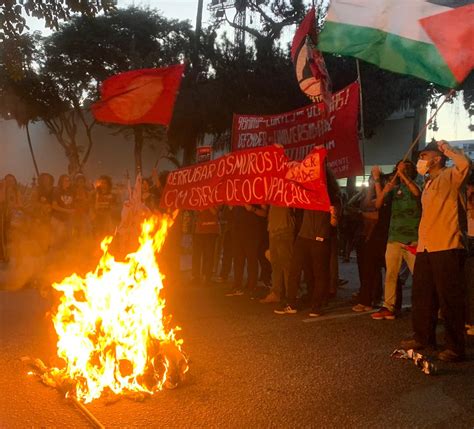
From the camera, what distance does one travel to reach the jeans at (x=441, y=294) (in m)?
5.28

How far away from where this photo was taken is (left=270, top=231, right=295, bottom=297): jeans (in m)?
8.02

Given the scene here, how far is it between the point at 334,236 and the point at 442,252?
9.09 ft

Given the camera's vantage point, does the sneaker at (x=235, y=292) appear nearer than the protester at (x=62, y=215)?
Yes

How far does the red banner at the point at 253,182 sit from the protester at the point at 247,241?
2.60 ft

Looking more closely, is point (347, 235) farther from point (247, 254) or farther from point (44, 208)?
point (44, 208)

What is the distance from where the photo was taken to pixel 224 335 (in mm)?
6242

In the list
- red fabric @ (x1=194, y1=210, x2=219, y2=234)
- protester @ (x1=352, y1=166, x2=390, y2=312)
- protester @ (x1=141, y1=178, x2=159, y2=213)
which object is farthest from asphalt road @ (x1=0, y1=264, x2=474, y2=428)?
red fabric @ (x1=194, y1=210, x2=219, y2=234)

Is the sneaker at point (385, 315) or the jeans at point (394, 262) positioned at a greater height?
the jeans at point (394, 262)

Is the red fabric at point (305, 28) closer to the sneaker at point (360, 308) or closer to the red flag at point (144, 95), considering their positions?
the red flag at point (144, 95)

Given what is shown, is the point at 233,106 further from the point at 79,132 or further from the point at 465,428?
the point at 465,428

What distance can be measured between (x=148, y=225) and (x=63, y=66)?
87.0 ft

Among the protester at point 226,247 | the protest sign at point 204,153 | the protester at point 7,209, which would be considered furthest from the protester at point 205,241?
the protester at point 7,209

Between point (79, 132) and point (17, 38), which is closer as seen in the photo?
point (17, 38)

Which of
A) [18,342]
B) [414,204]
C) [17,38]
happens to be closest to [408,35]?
[414,204]
